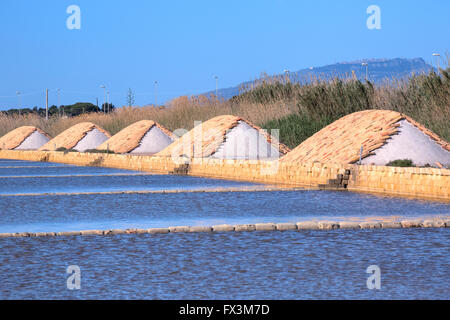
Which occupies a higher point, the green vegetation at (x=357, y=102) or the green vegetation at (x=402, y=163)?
the green vegetation at (x=357, y=102)

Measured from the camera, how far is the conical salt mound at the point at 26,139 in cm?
5078

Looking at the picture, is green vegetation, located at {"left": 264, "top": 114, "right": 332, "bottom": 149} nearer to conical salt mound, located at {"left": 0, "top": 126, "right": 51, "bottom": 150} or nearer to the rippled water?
the rippled water

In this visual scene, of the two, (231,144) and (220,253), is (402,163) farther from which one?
(220,253)

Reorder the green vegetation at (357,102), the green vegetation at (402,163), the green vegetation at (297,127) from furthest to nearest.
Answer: the green vegetation at (297,127) < the green vegetation at (357,102) < the green vegetation at (402,163)

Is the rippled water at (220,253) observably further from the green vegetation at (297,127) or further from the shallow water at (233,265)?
the green vegetation at (297,127)

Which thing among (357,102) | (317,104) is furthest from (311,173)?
(317,104)

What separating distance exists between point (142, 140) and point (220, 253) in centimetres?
2735

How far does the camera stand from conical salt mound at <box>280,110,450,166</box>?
20531mm

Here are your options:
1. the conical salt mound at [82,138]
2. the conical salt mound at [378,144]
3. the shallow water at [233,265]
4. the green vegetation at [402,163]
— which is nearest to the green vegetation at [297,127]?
the conical salt mound at [378,144]

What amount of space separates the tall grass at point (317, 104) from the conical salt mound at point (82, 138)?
9.60 feet

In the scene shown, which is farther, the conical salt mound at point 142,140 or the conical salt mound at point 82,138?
the conical salt mound at point 82,138

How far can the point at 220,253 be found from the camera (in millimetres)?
9156

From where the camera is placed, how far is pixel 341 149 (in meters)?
21.3

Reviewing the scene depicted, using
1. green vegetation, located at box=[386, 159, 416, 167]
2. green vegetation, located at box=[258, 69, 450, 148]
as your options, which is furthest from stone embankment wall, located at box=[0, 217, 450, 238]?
green vegetation, located at box=[258, 69, 450, 148]
